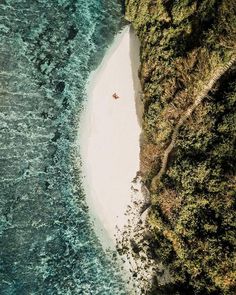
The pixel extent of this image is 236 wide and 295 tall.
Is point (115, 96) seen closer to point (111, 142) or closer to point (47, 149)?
point (111, 142)

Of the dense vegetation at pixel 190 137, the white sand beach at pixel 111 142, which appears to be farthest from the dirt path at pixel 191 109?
the white sand beach at pixel 111 142

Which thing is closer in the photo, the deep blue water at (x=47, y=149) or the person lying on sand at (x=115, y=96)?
the deep blue water at (x=47, y=149)

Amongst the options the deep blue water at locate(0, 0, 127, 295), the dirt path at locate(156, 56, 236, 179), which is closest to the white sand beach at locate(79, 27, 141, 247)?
the deep blue water at locate(0, 0, 127, 295)

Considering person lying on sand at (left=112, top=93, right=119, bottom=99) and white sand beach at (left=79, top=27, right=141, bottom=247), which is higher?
person lying on sand at (left=112, top=93, right=119, bottom=99)

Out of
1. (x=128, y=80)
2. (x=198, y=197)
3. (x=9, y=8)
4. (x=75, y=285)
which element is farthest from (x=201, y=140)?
(x=9, y=8)

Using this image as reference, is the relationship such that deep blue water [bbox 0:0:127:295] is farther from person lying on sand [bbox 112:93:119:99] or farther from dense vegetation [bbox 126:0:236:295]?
dense vegetation [bbox 126:0:236:295]

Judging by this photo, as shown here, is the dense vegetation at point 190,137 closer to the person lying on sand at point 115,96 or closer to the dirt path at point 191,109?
the dirt path at point 191,109
